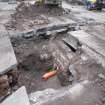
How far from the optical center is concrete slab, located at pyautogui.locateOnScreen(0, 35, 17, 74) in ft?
16.9

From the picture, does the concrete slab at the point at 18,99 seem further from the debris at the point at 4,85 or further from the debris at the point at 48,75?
the debris at the point at 48,75

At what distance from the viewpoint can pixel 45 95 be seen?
4527 mm

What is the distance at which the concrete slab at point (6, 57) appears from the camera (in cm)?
514

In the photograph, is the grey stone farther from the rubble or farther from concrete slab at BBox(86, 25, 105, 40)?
concrete slab at BBox(86, 25, 105, 40)

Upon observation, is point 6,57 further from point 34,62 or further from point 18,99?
point 18,99

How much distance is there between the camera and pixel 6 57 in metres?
5.68

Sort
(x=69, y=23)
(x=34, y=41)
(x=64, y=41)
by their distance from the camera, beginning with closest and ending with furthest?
1. (x=64, y=41)
2. (x=34, y=41)
3. (x=69, y=23)

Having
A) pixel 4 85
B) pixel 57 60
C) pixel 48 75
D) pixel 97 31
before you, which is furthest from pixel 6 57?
pixel 97 31

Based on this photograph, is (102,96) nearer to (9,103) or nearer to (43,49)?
(9,103)

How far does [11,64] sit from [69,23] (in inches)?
173

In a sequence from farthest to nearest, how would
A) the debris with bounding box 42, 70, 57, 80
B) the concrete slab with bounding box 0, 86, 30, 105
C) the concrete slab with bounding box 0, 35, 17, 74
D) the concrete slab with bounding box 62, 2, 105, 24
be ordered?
the concrete slab with bounding box 62, 2, 105, 24 < the debris with bounding box 42, 70, 57, 80 < the concrete slab with bounding box 0, 35, 17, 74 < the concrete slab with bounding box 0, 86, 30, 105

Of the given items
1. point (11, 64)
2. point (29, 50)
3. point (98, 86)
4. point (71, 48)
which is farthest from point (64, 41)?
point (98, 86)

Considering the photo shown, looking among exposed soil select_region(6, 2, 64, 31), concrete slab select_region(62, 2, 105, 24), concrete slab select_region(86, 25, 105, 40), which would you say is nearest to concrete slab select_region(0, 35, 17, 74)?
exposed soil select_region(6, 2, 64, 31)

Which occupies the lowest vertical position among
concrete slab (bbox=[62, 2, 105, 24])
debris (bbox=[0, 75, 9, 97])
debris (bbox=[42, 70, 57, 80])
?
debris (bbox=[42, 70, 57, 80])
